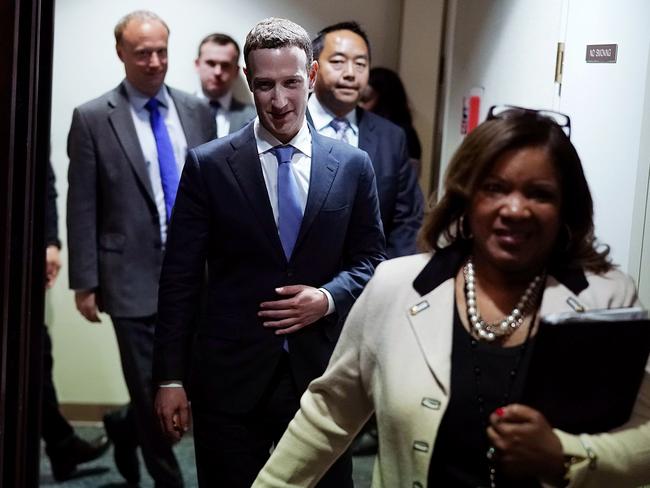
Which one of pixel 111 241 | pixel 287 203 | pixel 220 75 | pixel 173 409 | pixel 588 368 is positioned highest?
pixel 220 75

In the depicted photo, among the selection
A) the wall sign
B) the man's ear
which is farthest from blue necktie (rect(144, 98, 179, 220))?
the wall sign

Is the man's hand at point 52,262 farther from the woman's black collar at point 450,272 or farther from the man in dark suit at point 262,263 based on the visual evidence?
the woman's black collar at point 450,272

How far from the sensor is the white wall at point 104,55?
2.71 m

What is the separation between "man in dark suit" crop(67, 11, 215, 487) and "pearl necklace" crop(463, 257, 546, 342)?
4.29 feet

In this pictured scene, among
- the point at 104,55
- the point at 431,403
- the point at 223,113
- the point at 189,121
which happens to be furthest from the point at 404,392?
the point at 104,55

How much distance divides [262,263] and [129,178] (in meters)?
0.80

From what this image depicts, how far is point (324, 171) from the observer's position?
223 centimetres

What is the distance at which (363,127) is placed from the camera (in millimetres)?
2660

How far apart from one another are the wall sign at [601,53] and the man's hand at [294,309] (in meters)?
0.72

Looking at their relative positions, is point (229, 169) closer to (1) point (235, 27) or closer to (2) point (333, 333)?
(2) point (333, 333)

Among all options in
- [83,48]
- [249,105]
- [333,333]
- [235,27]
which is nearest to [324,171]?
[333,333]

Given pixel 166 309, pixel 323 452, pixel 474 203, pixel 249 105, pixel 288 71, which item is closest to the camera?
pixel 474 203

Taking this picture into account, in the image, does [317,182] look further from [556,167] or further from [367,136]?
[556,167]

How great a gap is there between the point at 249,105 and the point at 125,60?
0.41 meters
